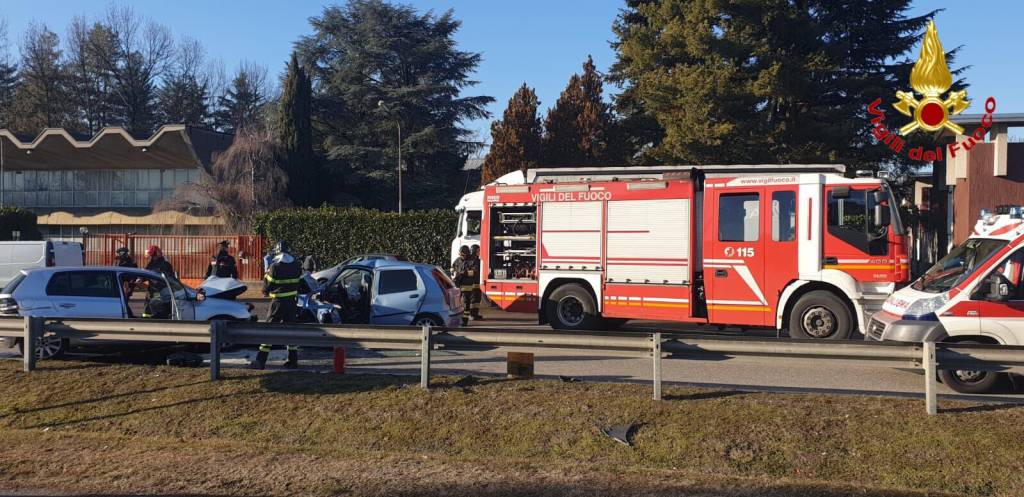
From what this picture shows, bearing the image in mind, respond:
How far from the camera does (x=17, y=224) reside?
1459 inches

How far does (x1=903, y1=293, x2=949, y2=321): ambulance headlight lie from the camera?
9242 mm

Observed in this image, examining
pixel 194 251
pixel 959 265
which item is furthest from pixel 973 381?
pixel 194 251

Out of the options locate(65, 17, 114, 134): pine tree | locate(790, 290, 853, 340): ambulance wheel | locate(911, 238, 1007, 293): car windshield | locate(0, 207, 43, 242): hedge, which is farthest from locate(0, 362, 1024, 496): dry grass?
locate(65, 17, 114, 134): pine tree

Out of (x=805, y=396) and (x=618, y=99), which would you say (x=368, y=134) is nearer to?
(x=618, y=99)

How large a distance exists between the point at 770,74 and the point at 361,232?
14554 millimetres

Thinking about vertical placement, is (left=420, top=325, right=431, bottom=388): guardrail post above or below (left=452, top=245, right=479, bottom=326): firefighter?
below

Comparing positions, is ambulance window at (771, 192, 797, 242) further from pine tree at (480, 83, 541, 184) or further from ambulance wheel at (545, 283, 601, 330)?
pine tree at (480, 83, 541, 184)

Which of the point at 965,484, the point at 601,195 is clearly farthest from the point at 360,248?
the point at 965,484

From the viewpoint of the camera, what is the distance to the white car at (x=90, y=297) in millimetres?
11219

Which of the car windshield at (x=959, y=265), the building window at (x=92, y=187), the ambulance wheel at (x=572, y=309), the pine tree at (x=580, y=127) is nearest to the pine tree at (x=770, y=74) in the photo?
the pine tree at (x=580, y=127)

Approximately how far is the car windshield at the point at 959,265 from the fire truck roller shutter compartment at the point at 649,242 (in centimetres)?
426

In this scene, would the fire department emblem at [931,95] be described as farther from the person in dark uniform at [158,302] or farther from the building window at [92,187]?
the building window at [92,187]

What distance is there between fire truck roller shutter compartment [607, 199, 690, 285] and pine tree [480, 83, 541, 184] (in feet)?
57.7

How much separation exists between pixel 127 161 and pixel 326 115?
11.1 metres
